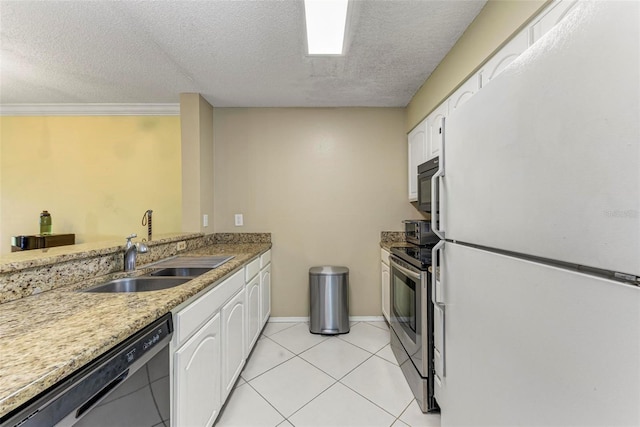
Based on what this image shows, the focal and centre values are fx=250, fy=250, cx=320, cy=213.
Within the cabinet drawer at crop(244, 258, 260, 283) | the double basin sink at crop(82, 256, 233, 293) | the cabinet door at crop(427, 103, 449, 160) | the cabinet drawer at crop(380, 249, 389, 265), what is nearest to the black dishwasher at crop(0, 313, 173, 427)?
the double basin sink at crop(82, 256, 233, 293)

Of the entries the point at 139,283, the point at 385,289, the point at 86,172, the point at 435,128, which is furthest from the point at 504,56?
the point at 86,172

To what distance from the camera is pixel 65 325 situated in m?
0.72

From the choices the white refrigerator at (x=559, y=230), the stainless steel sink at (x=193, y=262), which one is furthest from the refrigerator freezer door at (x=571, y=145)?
the stainless steel sink at (x=193, y=262)

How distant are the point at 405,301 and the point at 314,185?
152cm

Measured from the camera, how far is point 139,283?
1.37 m

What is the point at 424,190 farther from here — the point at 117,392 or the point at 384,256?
the point at 117,392

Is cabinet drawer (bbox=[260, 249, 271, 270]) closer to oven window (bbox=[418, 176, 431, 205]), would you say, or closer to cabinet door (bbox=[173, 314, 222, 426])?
cabinet door (bbox=[173, 314, 222, 426])

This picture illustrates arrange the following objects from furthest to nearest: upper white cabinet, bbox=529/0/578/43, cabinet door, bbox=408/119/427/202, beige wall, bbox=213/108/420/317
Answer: beige wall, bbox=213/108/420/317 < cabinet door, bbox=408/119/427/202 < upper white cabinet, bbox=529/0/578/43

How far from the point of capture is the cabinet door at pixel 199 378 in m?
0.97

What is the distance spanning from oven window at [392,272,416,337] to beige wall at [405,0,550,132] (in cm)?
142

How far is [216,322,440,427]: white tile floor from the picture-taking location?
57.0 inches

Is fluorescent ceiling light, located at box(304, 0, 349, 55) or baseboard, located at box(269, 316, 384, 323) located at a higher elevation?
fluorescent ceiling light, located at box(304, 0, 349, 55)

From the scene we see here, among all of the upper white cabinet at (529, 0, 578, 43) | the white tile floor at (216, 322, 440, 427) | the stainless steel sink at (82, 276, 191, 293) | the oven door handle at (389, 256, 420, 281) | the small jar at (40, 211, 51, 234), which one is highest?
the upper white cabinet at (529, 0, 578, 43)

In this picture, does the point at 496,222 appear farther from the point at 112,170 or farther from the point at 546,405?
the point at 112,170
